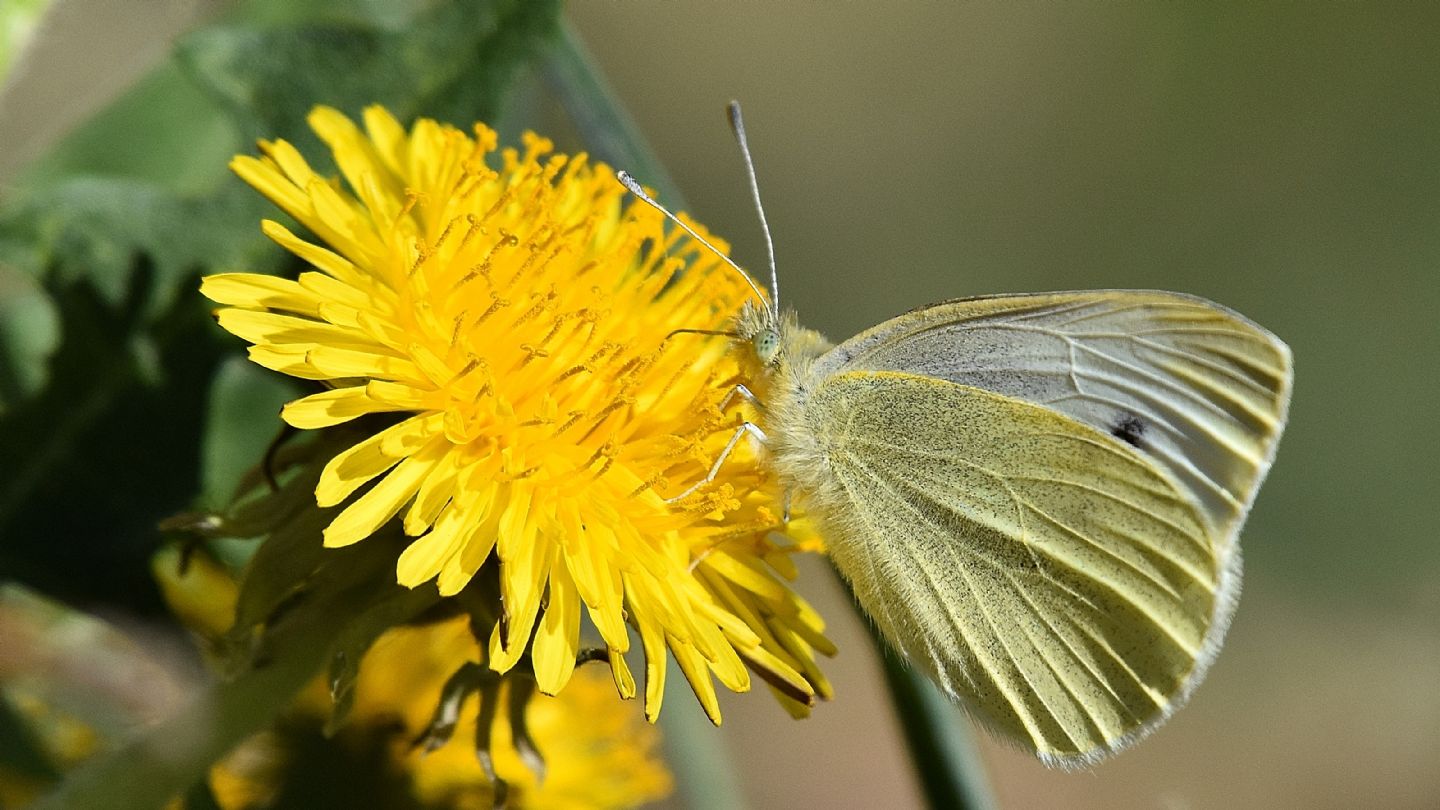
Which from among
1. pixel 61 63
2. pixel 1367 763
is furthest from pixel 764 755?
pixel 61 63

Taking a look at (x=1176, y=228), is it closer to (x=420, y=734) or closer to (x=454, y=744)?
(x=454, y=744)

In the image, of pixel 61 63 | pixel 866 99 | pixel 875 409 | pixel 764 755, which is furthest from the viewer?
pixel 866 99

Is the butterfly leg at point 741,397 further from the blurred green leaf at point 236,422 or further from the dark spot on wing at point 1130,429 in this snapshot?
the blurred green leaf at point 236,422

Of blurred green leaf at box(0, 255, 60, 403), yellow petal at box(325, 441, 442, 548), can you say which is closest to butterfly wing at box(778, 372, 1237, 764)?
yellow petal at box(325, 441, 442, 548)

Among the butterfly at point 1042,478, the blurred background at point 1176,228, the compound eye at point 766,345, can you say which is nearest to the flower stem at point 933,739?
the butterfly at point 1042,478

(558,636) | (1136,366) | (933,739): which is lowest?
(558,636)

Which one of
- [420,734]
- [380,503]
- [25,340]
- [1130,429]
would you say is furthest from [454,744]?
[1130,429]

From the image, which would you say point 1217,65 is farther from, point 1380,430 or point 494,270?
point 494,270
